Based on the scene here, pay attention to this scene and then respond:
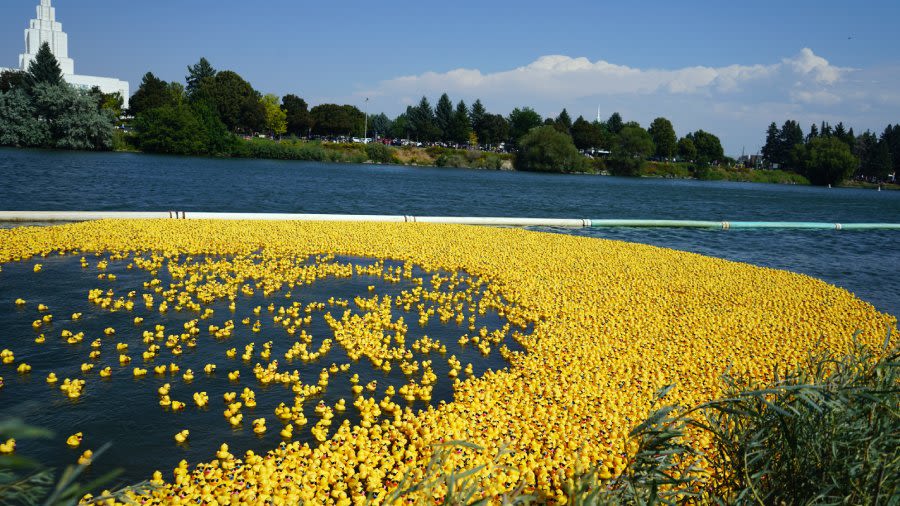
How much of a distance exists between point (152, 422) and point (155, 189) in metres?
29.1

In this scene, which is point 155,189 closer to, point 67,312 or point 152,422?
point 67,312

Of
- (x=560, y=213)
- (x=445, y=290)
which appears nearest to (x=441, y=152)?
(x=560, y=213)

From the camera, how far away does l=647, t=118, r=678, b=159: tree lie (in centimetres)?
12375

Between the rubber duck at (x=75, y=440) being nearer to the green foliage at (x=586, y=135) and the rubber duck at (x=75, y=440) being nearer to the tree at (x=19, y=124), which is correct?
the tree at (x=19, y=124)

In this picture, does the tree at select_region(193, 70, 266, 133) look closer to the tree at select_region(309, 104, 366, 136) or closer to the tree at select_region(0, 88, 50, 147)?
the tree at select_region(309, 104, 366, 136)

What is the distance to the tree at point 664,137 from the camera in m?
124

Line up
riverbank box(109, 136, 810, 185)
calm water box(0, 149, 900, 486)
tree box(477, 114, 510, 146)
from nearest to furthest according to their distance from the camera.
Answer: calm water box(0, 149, 900, 486) → riverbank box(109, 136, 810, 185) → tree box(477, 114, 510, 146)

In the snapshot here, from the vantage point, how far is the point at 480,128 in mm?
118125

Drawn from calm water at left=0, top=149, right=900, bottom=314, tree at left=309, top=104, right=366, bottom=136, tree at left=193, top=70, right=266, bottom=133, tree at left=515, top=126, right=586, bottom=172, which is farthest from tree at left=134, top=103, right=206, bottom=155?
tree at left=515, top=126, right=586, bottom=172

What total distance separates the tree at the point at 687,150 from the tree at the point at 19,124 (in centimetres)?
11878

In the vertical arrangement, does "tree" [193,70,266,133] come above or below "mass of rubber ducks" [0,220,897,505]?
above

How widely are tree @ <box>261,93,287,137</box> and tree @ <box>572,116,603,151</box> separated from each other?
59108 mm

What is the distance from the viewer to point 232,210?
25.6m

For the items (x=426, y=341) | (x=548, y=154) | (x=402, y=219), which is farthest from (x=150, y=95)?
(x=426, y=341)
